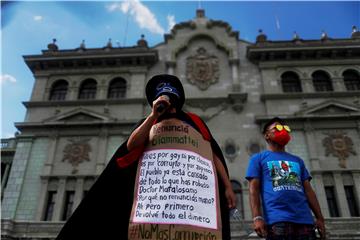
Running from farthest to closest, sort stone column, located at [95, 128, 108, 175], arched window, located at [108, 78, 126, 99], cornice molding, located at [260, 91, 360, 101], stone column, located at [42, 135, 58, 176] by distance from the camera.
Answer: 1. arched window, located at [108, 78, 126, 99]
2. cornice molding, located at [260, 91, 360, 101]
3. stone column, located at [42, 135, 58, 176]
4. stone column, located at [95, 128, 108, 175]

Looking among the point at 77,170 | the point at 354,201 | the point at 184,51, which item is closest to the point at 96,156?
the point at 77,170

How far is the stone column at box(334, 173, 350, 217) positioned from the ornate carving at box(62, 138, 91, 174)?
474 inches

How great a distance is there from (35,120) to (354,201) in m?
16.7

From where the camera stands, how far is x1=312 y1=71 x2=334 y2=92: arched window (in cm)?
1731

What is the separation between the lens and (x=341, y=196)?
14195 millimetres

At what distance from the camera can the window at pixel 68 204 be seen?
49.4ft

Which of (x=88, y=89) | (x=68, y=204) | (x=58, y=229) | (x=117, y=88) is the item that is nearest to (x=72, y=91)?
(x=88, y=89)

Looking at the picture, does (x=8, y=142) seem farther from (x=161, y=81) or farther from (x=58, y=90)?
(x=161, y=81)

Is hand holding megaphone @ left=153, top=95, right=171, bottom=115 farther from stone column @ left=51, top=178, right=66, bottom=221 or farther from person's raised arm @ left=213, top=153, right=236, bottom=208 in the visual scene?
stone column @ left=51, top=178, right=66, bottom=221

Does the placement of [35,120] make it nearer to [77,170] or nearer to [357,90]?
[77,170]

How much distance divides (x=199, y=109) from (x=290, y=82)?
5.49 m

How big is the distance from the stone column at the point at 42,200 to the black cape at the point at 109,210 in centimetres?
1382

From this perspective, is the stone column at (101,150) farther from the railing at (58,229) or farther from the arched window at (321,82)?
the arched window at (321,82)

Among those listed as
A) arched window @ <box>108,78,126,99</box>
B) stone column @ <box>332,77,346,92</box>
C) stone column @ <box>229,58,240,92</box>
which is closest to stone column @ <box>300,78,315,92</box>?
stone column @ <box>332,77,346,92</box>
